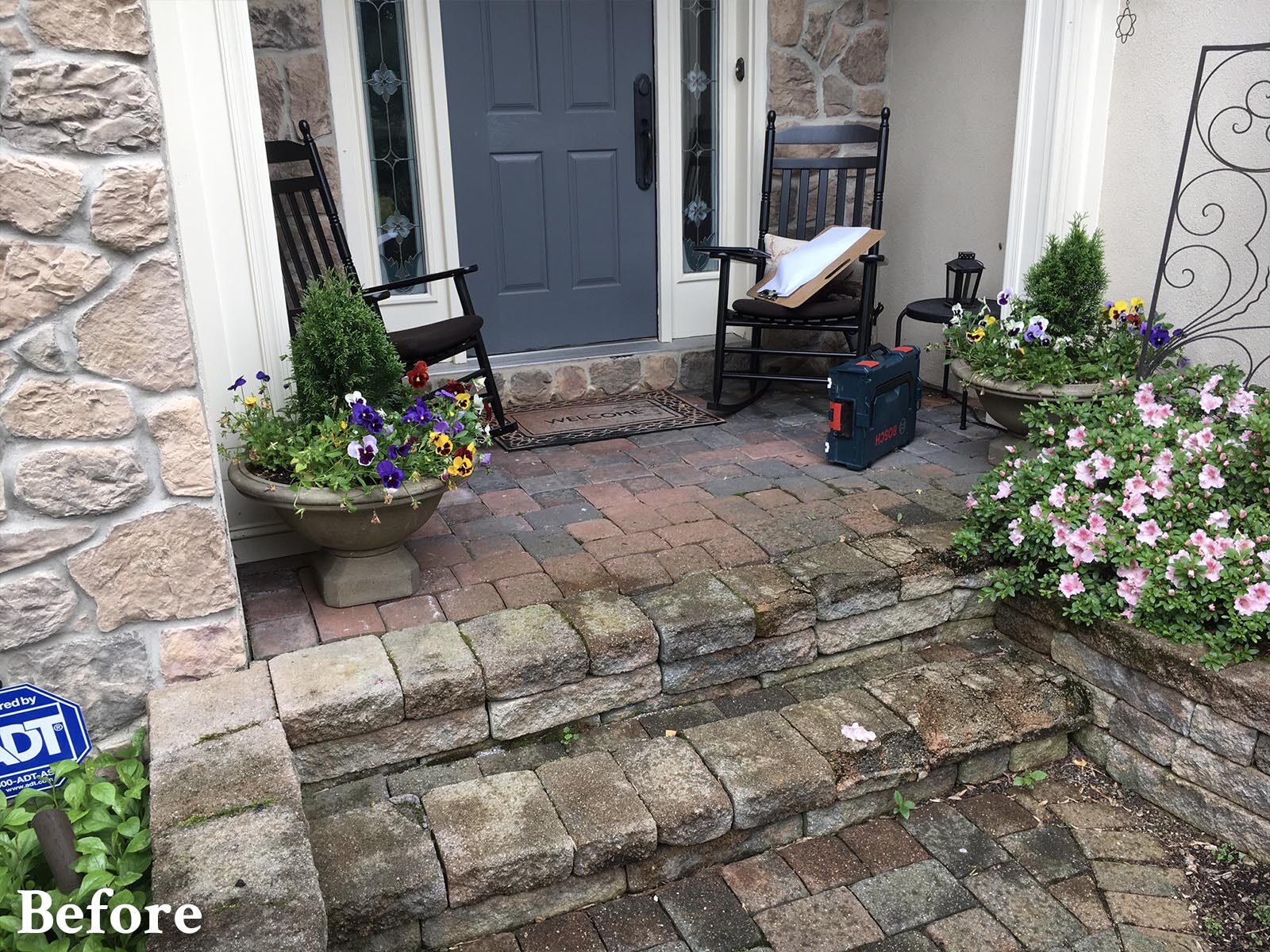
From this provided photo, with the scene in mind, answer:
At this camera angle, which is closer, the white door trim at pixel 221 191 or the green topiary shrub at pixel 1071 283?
the white door trim at pixel 221 191

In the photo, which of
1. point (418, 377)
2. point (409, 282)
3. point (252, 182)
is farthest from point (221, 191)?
point (409, 282)

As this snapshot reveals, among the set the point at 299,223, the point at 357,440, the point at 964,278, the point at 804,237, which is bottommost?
the point at 357,440

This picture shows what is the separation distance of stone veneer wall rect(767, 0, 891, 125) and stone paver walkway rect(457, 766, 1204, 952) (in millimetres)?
2870

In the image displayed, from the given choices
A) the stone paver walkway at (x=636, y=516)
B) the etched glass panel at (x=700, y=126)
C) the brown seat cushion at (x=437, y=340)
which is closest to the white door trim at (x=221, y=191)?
the stone paver walkway at (x=636, y=516)

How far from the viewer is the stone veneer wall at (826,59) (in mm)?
3926

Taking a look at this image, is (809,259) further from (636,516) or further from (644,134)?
(636,516)

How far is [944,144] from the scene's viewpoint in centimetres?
394

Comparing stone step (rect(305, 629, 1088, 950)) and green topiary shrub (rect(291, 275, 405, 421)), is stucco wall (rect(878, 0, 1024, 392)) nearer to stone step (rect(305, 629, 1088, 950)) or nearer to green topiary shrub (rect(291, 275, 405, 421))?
stone step (rect(305, 629, 1088, 950))

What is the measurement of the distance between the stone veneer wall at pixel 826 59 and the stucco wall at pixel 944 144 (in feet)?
0.24

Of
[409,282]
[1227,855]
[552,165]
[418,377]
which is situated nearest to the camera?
[1227,855]

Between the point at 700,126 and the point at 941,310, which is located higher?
the point at 700,126

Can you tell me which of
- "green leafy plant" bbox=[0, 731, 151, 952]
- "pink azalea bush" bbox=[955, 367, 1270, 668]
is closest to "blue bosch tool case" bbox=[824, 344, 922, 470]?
"pink azalea bush" bbox=[955, 367, 1270, 668]

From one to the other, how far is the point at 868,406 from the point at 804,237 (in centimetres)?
116

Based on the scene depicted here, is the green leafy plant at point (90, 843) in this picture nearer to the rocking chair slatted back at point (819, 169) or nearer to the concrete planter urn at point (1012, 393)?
the concrete planter urn at point (1012, 393)
